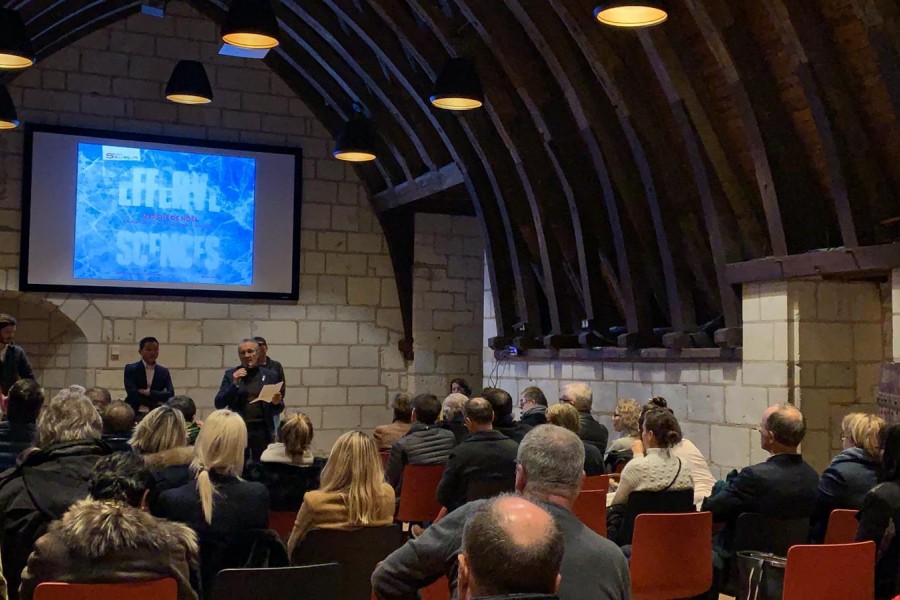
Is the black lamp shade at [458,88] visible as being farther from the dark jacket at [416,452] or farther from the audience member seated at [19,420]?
the audience member seated at [19,420]

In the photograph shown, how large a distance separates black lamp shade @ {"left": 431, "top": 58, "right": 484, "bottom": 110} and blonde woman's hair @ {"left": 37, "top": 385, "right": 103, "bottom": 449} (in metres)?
4.15

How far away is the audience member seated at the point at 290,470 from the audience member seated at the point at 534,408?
226cm

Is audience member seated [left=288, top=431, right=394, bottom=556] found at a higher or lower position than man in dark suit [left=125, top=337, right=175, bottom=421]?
lower

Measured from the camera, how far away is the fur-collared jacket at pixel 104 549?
2676 millimetres

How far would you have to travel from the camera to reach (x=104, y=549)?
2.67 m

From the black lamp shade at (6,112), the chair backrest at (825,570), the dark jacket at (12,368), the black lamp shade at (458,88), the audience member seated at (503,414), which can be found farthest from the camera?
the black lamp shade at (6,112)

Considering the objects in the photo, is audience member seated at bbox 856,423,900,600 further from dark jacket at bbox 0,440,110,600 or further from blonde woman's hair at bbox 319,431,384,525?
dark jacket at bbox 0,440,110,600

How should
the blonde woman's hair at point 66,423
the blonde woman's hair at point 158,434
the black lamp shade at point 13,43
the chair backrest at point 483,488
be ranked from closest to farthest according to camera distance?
the blonde woman's hair at point 66,423 → the blonde woman's hair at point 158,434 → the chair backrest at point 483,488 → the black lamp shade at point 13,43

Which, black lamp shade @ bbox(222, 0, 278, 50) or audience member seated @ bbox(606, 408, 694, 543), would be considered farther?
black lamp shade @ bbox(222, 0, 278, 50)

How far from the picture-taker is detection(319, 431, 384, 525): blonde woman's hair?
374cm

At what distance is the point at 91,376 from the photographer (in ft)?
33.8

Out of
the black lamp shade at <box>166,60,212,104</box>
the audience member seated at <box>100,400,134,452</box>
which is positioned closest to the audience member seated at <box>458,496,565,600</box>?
the audience member seated at <box>100,400,134,452</box>

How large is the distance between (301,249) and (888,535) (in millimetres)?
8460

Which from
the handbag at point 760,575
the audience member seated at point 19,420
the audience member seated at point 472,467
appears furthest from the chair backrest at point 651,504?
the audience member seated at point 19,420
